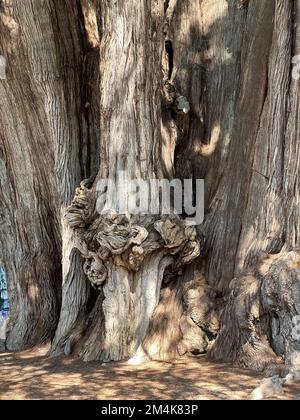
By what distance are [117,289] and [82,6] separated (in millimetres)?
3202

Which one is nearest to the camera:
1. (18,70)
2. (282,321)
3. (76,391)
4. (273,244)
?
(76,391)

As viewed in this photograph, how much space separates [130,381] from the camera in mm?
5121

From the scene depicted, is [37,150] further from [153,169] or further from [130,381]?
[130,381]

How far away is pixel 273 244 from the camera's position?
5.70 meters

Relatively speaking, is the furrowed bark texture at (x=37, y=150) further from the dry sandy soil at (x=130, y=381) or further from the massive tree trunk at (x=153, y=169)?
the dry sandy soil at (x=130, y=381)

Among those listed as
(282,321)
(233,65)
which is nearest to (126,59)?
(233,65)

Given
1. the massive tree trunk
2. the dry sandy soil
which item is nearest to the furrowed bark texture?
the massive tree trunk

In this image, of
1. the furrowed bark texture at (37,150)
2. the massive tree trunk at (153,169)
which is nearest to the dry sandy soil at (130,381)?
the massive tree trunk at (153,169)

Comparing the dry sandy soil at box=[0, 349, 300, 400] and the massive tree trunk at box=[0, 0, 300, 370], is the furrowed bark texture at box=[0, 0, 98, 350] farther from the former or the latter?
the dry sandy soil at box=[0, 349, 300, 400]

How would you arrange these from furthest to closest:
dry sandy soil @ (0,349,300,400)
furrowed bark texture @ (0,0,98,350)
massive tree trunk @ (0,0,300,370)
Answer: furrowed bark texture @ (0,0,98,350) → massive tree trunk @ (0,0,300,370) → dry sandy soil @ (0,349,300,400)

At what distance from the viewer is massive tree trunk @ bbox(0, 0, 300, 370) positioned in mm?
5734

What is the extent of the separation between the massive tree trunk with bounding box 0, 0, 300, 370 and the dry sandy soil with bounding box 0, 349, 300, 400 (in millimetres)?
259

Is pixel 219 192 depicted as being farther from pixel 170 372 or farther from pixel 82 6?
pixel 82 6

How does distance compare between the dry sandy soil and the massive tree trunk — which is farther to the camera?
the massive tree trunk
